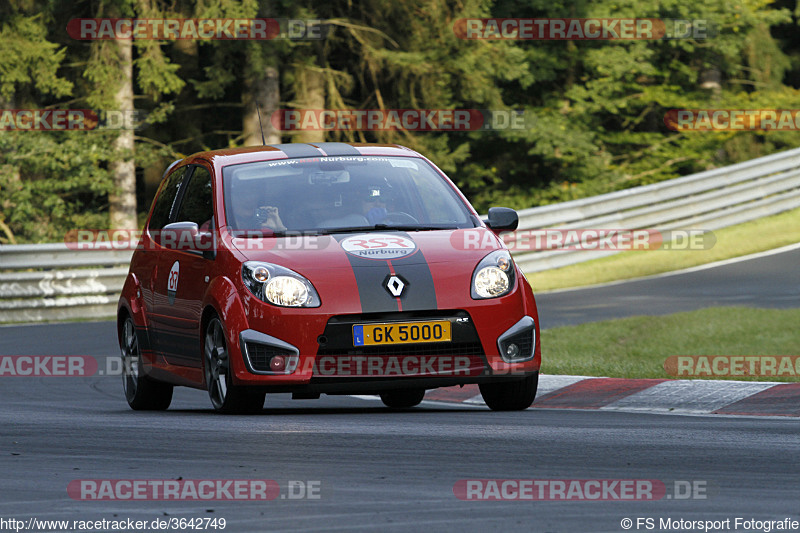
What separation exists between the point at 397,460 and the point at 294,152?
357cm

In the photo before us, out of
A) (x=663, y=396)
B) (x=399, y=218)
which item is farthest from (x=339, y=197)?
(x=663, y=396)

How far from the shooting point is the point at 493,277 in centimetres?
845

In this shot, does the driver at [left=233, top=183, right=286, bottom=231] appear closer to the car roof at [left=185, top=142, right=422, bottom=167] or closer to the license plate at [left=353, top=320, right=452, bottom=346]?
the car roof at [left=185, top=142, right=422, bottom=167]

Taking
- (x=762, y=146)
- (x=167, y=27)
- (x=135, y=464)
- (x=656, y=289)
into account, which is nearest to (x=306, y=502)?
(x=135, y=464)

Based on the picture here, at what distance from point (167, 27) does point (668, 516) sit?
23540 mm

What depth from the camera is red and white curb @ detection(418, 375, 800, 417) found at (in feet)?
29.0

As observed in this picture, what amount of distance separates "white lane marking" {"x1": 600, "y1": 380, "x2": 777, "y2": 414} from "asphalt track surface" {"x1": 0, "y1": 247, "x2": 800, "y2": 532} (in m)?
0.43

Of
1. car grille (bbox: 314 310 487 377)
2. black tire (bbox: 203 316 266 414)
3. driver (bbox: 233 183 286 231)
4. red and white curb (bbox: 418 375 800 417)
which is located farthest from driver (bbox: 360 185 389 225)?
red and white curb (bbox: 418 375 800 417)

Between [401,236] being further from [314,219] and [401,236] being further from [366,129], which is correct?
[366,129]

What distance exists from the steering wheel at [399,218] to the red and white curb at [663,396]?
1574 mm

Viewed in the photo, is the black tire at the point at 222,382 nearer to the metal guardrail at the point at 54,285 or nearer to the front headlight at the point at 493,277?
the front headlight at the point at 493,277

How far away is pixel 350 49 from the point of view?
3103 cm

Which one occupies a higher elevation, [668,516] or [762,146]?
[668,516]

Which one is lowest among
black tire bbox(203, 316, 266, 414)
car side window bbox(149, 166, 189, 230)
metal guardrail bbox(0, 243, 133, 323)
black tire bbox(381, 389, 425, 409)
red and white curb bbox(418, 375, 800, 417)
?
metal guardrail bbox(0, 243, 133, 323)
